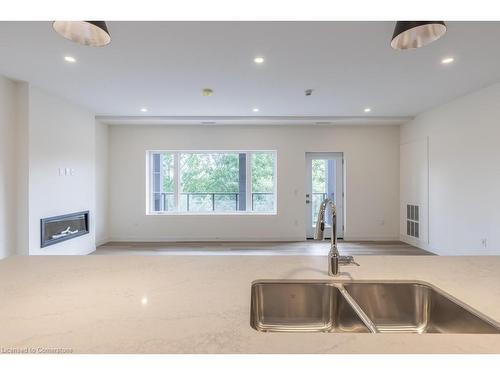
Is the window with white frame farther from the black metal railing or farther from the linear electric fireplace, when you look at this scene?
the linear electric fireplace

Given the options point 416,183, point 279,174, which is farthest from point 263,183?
point 416,183

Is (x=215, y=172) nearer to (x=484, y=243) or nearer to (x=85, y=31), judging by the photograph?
(x=85, y=31)

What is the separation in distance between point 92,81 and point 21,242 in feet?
7.61

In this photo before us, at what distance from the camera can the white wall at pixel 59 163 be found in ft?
11.6

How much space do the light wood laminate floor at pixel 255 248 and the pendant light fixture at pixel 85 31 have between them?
367 centimetres

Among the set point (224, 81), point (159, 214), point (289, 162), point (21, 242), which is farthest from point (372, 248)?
point (21, 242)

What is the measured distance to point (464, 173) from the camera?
3.89m

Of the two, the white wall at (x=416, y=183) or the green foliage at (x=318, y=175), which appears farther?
the green foliage at (x=318, y=175)

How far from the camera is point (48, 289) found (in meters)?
0.95

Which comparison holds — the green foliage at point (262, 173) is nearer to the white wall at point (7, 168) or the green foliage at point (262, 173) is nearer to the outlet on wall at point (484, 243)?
Result: the outlet on wall at point (484, 243)

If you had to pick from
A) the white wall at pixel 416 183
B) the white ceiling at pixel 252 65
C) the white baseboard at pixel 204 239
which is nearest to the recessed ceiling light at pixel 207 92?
the white ceiling at pixel 252 65

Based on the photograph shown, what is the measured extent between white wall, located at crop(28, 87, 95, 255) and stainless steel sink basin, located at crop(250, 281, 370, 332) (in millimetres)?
3813

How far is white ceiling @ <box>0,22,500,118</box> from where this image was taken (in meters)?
2.18

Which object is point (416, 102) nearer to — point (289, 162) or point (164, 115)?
point (289, 162)
